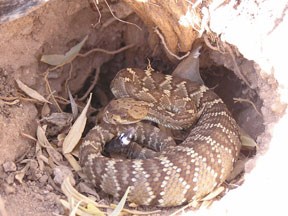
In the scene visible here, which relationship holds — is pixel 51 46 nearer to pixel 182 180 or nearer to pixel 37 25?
pixel 37 25

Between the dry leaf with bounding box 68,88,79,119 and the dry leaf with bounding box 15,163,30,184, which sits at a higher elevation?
the dry leaf with bounding box 68,88,79,119

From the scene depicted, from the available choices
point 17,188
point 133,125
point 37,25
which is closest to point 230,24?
point 133,125

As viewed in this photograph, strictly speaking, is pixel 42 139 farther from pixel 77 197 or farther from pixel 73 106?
pixel 77 197

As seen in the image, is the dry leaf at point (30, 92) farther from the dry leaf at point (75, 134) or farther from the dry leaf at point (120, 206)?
the dry leaf at point (120, 206)

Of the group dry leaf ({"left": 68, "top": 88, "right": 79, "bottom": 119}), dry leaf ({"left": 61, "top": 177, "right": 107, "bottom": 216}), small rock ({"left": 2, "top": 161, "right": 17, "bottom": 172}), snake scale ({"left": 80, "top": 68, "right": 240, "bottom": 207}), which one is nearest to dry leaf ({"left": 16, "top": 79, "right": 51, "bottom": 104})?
dry leaf ({"left": 68, "top": 88, "right": 79, "bottom": 119})

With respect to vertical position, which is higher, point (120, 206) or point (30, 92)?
point (30, 92)

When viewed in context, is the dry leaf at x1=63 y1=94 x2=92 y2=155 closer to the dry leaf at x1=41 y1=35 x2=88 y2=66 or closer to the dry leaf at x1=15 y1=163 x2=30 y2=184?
the dry leaf at x1=15 y1=163 x2=30 y2=184

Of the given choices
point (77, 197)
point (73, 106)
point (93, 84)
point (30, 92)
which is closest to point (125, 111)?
point (73, 106)
